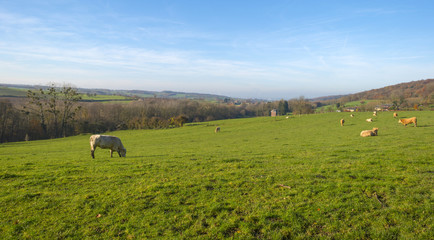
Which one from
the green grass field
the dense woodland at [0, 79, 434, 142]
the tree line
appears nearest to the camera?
the green grass field

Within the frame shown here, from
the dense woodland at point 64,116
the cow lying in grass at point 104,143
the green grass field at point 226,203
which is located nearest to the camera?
the green grass field at point 226,203

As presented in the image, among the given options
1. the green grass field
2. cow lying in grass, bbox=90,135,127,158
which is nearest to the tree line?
cow lying in grass, bbox=90,135,127,158

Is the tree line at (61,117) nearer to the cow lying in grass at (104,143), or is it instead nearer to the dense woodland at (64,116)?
the dense woodland at (64,116)

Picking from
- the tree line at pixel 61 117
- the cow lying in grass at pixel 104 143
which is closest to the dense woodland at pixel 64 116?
the tree line at pixel 61 117

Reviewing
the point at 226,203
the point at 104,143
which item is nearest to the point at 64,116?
the point at 104,143

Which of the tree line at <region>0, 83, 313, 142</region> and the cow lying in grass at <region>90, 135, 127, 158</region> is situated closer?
the cow lying in grass at <region>90, 135, 127, 158</region>

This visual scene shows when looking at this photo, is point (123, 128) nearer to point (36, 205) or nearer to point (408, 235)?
point (36, 205)

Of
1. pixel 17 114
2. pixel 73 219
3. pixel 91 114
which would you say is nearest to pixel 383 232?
pixel 73 219

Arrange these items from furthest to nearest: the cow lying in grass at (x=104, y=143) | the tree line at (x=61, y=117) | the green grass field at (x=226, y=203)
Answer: the tree line at (x=61, y=117)
the cow lying in grass at (x=104, y=143)
the green grass field at (x=226, y=203)

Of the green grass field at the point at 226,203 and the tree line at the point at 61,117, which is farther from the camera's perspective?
the tree line at the point at 61,117

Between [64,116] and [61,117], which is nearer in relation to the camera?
[64,116]

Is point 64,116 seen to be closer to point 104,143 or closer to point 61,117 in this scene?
point 61,117

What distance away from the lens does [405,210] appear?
601 cm

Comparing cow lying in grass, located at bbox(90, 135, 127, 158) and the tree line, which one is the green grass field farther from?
the tree line
